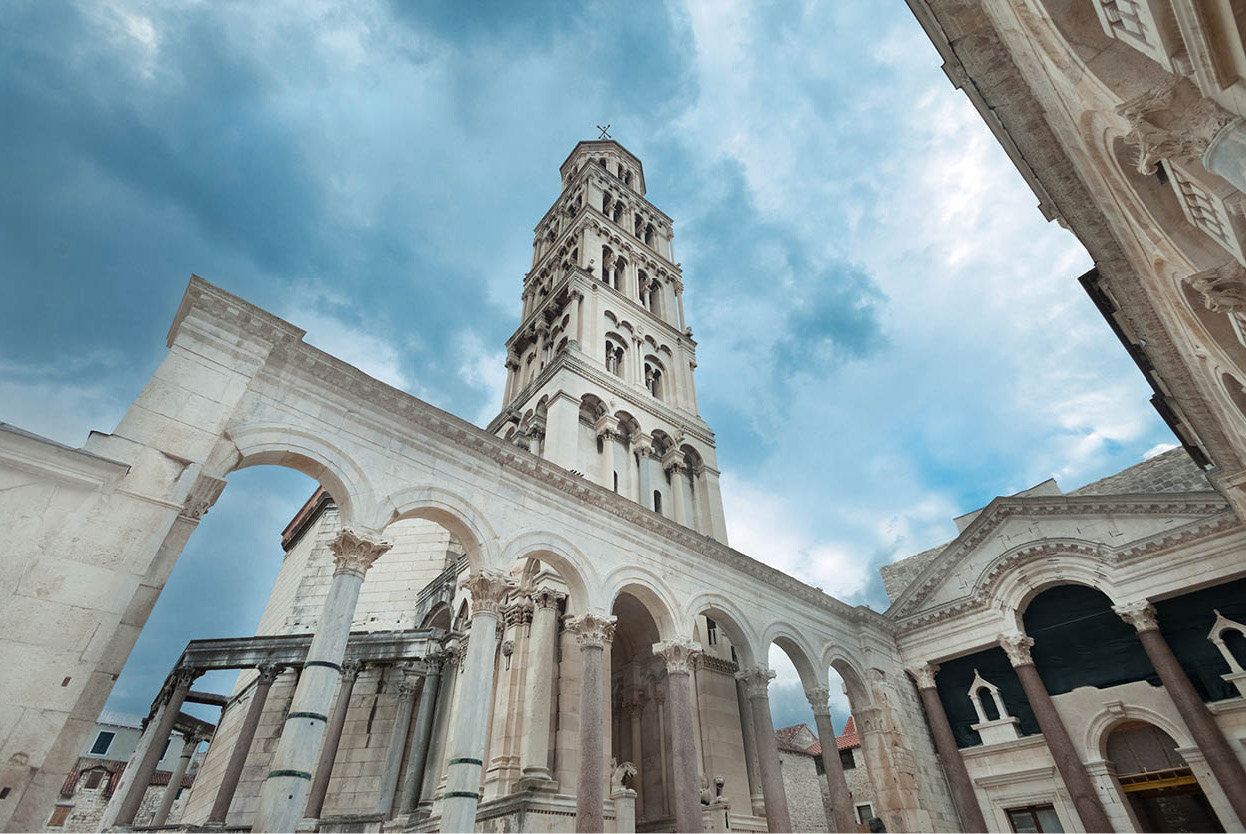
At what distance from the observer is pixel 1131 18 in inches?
203

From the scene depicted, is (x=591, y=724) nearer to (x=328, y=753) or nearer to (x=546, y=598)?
(x=546, y=598)

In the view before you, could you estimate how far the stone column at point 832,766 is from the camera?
541 inches

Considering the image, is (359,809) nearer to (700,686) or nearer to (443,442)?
(700,686)

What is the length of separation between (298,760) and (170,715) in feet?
38.2

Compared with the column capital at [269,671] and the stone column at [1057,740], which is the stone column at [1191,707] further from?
the column capital at [269,671]

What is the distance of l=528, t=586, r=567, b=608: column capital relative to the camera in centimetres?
1436

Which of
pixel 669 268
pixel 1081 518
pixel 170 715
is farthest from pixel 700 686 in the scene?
pixel 669 268

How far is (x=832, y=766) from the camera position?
14.6 metres

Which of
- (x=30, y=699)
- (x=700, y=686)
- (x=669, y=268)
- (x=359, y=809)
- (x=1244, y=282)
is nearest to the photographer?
(x=1244, y=282)

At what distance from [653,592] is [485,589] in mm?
4215

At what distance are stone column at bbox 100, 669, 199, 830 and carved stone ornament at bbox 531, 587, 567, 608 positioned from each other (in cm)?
1011

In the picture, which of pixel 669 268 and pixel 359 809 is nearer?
pixel 359 809

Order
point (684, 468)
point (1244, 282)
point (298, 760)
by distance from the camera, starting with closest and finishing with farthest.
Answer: point (1244, 282)
point (298, 760)
point (684, 468)

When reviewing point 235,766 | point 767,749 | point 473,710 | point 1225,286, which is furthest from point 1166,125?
point 235,766
